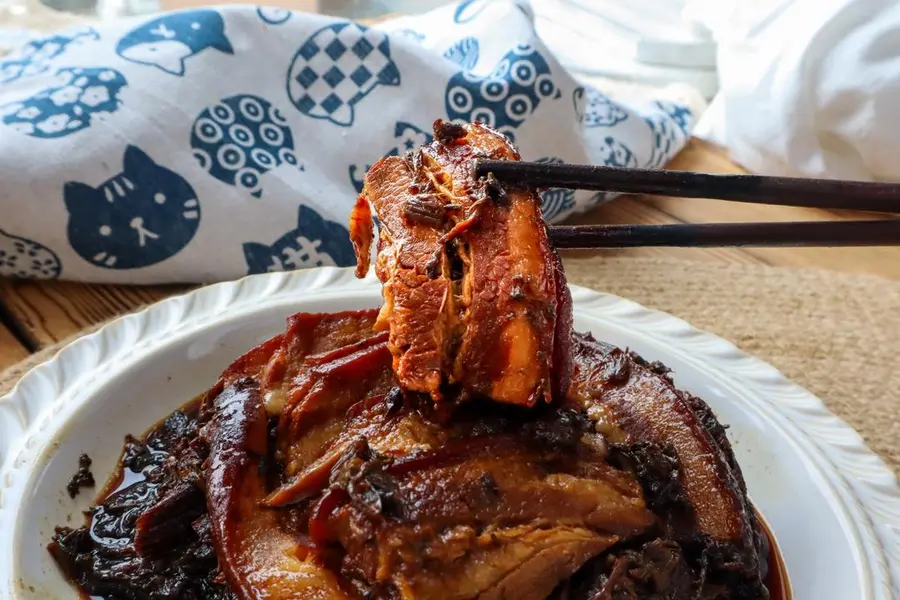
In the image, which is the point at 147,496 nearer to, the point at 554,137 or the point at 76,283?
the point at 76,283

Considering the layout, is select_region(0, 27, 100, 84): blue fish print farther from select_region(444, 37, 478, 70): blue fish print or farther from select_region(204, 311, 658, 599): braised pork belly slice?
select_region(204, 311, 658, 599): braised pork belly slice

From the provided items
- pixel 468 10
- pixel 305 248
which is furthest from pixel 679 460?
pixel 468 10

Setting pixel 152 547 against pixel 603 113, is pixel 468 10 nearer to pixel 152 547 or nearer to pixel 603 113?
pixel 603 113

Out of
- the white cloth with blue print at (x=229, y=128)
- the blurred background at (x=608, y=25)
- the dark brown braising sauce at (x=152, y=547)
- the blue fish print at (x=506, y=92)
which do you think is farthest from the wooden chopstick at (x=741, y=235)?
the blurred background at (x=608, y=25)

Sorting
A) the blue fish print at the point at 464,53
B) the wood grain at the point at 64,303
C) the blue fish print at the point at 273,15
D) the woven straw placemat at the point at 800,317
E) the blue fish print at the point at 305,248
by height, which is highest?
the blue fish print at the point at 273,15

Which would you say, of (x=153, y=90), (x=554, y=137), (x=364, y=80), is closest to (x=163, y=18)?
(x=153, y=90)

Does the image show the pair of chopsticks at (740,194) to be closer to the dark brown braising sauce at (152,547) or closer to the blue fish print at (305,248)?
the dark brown braising sauce at (152,547)
